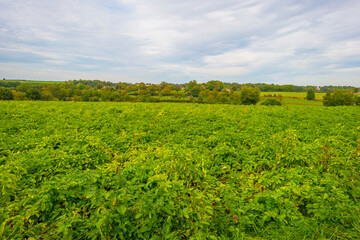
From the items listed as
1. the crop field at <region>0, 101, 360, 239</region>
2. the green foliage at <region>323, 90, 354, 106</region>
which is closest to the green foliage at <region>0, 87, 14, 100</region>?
the crop field at <region>0, 101, 360, 239</region>

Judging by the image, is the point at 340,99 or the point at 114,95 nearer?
the point at 340,99

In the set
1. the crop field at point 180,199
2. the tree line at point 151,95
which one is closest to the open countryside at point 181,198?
the crop field at point 180,199

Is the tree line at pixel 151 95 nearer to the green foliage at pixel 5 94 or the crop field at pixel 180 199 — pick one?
the green foliage at pixel 5 94

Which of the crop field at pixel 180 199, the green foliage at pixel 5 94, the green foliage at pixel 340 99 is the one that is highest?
the green foliage at pixel 340 99

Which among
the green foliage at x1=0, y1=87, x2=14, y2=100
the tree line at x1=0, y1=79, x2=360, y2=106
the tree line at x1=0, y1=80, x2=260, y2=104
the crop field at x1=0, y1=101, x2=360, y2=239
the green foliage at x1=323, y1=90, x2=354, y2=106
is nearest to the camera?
the crop field at x1=0, y1=101, x2=360, y2=239

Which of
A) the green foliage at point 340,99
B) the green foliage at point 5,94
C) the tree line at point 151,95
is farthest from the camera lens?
the tree line at point 151,95

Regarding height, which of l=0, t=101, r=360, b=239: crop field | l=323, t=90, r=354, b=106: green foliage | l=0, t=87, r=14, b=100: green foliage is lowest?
l=0, t=101, r=360, b=239: crop field

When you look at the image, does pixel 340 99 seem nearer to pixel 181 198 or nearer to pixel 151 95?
pixel 151 95

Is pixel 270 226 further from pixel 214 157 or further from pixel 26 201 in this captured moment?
pixel 26 201

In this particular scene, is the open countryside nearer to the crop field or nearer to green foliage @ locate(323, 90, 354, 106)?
the crop field

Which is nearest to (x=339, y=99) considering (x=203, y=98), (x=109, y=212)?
(x=203, y=98)

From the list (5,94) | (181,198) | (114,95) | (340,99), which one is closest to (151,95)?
(114,95)

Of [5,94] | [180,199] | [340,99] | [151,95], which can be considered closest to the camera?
[180,199]

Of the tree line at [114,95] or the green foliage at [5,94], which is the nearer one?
the green foliage at [5,94]
